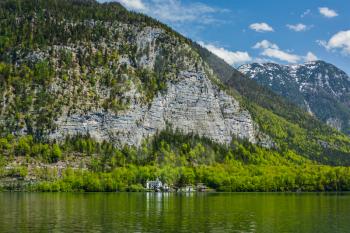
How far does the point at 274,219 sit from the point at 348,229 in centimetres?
1585

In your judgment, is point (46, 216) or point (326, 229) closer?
point (326, 229)

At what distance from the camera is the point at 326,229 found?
7512cm

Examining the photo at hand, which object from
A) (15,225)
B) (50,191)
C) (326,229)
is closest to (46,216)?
(15,225)

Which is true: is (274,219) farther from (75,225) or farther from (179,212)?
(75,225)

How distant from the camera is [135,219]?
86500mm

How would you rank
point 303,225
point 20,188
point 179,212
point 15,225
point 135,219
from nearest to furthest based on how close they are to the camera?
point 15,225 → point 303,225 → point 135,219 → point 179,212 → point 20,188

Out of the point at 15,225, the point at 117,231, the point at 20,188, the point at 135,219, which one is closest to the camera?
the point at 117,231

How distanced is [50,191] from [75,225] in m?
127

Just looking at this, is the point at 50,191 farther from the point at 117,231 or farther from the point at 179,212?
the point at 117,231

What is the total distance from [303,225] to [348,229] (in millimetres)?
7143

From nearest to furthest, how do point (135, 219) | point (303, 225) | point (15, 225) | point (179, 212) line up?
point (15, 225)
point (303, 225)
point (135, 219)
point (179, 212)

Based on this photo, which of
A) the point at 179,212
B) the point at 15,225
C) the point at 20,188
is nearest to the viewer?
the point at 15,225

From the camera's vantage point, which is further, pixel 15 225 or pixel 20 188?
pixel 20 188

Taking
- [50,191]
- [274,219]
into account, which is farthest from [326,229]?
[50,191]
